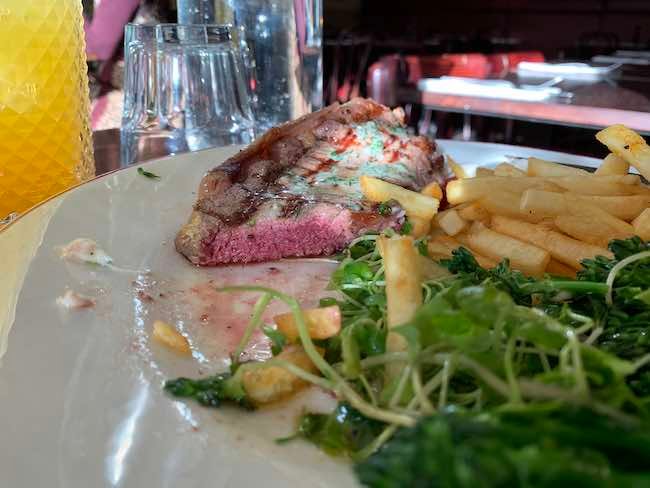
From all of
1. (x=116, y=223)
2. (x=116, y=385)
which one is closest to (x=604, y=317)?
(x=116, y=385)

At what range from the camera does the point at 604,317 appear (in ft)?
4.57

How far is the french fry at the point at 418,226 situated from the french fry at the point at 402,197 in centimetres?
1

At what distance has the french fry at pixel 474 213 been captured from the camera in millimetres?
1995

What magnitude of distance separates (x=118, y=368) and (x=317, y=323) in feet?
1.32

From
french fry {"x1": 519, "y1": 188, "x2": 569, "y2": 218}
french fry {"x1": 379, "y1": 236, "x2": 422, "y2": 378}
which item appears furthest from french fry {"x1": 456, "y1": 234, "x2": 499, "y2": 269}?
french fry {"x1": 379, "y1": 236, "x2": 422, "y2": 378}

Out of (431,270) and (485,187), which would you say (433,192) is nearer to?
(485,187)

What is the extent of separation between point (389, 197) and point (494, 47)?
10.8 meters

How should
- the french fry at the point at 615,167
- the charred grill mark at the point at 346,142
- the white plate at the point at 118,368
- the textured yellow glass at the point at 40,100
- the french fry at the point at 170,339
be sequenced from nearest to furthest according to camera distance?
the white plate at the point at 118,368, the french fry at the point at 170,339, the textured yellow glass at the point at 40,100, the french fry at the point at 615,167, the charred grill mark at the point at 346,142

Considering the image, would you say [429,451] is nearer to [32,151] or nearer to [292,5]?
[32,151]

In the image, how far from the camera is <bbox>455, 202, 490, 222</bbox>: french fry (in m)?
2.00

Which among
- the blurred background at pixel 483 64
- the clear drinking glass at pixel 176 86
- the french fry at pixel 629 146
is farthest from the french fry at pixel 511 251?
the blurred background at pixel 483 64

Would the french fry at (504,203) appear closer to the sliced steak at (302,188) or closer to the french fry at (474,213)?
the french fry at (474,213)

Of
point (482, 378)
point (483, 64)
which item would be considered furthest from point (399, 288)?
point (483, 64)

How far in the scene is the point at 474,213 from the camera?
6.54 feet
